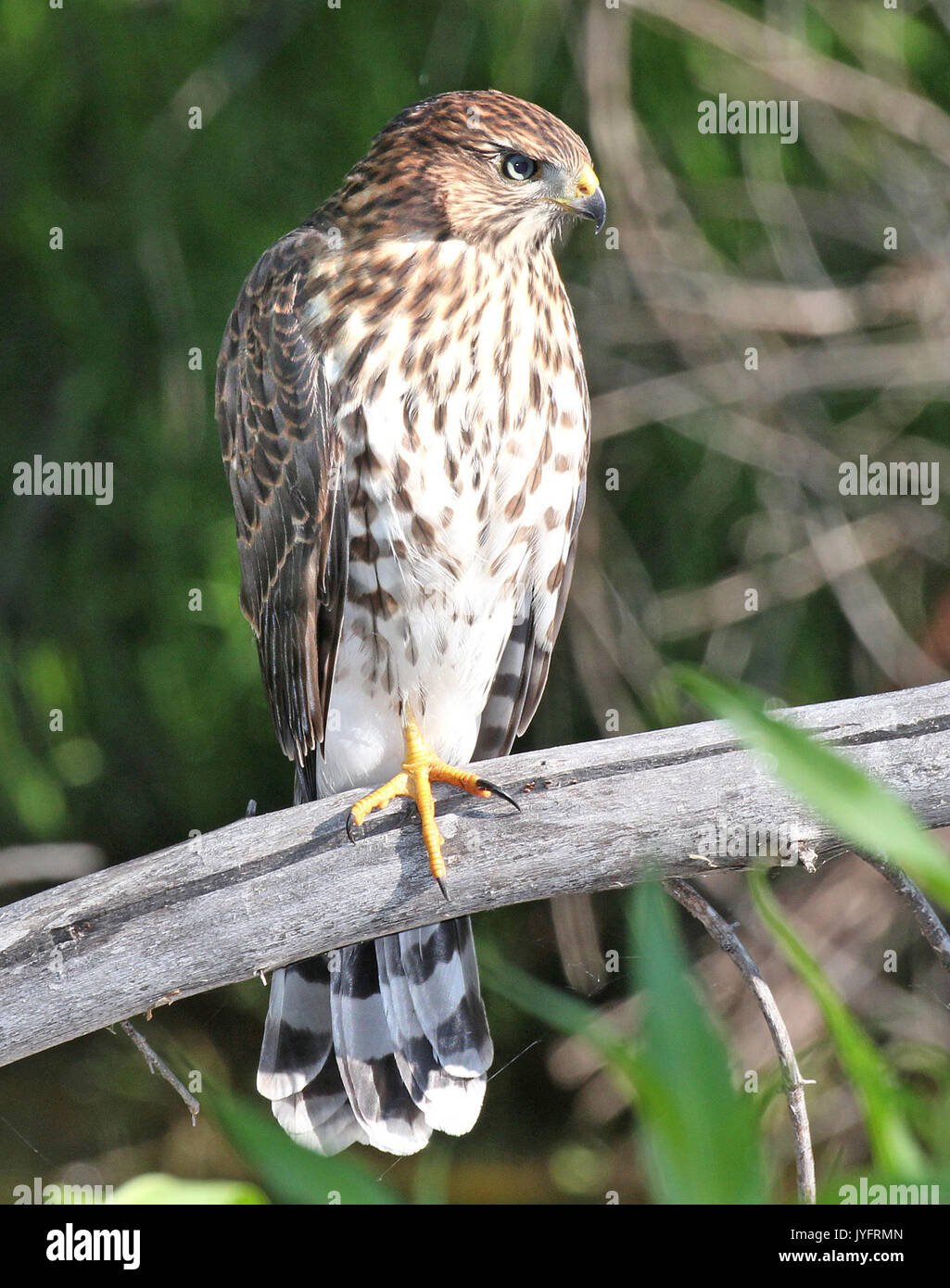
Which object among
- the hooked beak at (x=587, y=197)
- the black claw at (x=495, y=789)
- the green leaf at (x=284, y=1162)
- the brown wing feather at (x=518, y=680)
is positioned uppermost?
the hooked beak at (x=587, y=197)

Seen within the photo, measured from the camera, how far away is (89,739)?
3291 mm

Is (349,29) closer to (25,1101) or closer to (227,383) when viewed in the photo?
(227,383)

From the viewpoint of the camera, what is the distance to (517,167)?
6.29 ft

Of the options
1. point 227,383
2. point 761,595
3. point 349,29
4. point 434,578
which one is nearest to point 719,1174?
point 434,578

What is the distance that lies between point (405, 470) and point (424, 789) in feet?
1.61

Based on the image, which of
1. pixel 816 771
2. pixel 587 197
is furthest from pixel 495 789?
pixel 816 771

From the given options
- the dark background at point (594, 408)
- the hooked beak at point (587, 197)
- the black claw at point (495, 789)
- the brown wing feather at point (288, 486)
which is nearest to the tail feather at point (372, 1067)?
the brown wing feather at point (288, 486)

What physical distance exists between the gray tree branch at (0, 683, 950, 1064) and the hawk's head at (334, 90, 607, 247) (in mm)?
859

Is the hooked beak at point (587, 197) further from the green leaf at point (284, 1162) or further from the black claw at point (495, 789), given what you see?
the green leaf at point (284, 1162)

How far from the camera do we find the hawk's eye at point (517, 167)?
191 centimetres

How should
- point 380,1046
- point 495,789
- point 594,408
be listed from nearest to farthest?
point 495,789 → point 380,1046 → point 594,408

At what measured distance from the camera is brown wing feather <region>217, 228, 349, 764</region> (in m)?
1.93

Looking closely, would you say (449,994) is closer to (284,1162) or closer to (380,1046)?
(380,1046)

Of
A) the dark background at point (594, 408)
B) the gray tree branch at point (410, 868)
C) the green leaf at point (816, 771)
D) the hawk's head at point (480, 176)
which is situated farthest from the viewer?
the dark background at point (594, 408)
